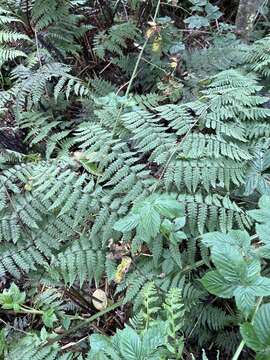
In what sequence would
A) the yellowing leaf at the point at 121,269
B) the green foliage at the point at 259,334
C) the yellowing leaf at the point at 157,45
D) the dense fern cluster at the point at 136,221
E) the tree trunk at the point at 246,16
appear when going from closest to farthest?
the green foliage at the point at 259,334, the dense fern cluster at the point at 136,221, the yellowing leaf at the point at 121,269, the yellowing leaf at the point at 157,45, the tree trunk at the point at 246,16

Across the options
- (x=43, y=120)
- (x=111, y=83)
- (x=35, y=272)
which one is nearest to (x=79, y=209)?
(x=35, y=272)

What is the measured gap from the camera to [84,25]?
298cm

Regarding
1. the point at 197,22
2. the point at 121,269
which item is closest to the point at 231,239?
the point at 121,269

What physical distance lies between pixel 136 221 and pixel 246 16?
6.76 ft

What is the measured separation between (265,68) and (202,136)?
0.73 m

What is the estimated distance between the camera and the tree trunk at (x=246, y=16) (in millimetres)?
3023

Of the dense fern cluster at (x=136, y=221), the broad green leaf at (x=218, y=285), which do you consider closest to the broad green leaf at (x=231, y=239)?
the dense fern cluster at (x=136, y=221)

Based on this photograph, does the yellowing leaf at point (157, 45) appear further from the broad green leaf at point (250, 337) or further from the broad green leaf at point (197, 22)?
the broad green leaf at point (250, 337)

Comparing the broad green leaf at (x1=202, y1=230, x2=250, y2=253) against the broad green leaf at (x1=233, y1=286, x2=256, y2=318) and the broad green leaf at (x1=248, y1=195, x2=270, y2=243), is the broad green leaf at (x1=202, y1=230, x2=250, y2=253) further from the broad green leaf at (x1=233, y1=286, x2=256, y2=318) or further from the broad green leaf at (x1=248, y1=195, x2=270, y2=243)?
the broad green leaf at (x1=233, y1=286, x2=256, y2=318)

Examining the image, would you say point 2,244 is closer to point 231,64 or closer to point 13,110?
point 13,110

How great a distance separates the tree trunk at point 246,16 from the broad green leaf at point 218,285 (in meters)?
2.20

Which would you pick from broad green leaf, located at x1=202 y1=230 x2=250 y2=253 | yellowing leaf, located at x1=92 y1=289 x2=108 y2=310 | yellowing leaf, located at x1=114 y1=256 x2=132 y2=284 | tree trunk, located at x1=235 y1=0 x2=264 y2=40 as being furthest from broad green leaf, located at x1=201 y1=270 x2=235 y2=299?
tree trunk, located at x1=235 y1=0 x2=264 y2=40

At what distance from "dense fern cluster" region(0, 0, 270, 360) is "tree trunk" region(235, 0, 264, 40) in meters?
0.57

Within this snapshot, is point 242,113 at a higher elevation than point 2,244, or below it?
higher
